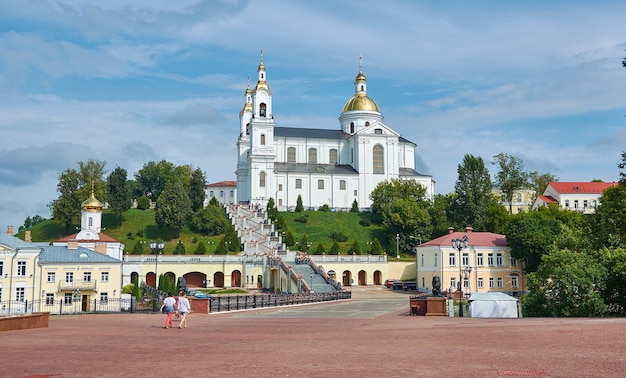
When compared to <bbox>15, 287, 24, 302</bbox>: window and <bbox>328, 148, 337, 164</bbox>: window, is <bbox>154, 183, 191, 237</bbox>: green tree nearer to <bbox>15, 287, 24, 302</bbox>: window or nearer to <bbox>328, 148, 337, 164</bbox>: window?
<bbox>15, 287, 24, 302</bbox>: window

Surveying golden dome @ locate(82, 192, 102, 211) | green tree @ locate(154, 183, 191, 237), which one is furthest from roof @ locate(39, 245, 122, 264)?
green tree @ locate(154, 183, 191, 237)

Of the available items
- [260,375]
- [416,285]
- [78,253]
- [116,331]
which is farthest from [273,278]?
[260,375]

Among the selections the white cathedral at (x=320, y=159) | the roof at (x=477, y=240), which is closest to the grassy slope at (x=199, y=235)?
the white cathedral at (x=320, y=159)

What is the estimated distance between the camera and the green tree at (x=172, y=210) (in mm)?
86312

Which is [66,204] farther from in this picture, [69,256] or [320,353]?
[320,353]

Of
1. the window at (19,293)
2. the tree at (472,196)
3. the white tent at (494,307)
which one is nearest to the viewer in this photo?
the white tent at (494,307)

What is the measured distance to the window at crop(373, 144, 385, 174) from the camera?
107938mm

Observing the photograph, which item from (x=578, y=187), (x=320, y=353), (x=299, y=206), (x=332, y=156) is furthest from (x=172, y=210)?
(x=320, y=353)

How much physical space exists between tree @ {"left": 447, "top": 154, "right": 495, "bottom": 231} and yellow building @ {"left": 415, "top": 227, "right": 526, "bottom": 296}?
14.0m

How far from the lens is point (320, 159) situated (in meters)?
114

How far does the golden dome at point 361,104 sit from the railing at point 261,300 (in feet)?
232

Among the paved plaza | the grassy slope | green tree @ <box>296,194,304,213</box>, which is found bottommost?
the paved plaza

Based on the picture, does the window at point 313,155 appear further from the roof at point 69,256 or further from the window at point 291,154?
the roof at point 69,256

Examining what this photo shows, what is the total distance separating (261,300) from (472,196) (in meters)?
51.8
